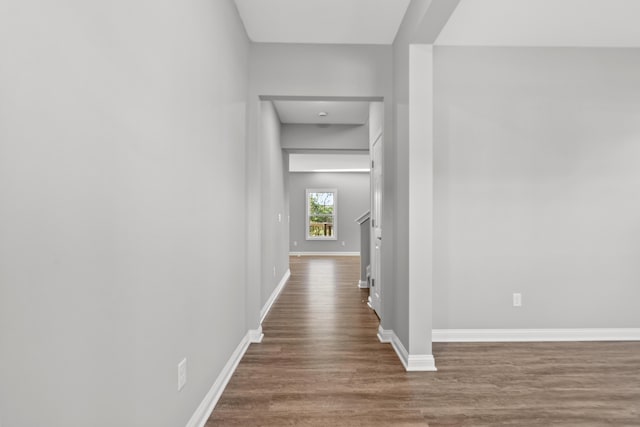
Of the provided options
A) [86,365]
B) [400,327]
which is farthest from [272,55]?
[86,365]

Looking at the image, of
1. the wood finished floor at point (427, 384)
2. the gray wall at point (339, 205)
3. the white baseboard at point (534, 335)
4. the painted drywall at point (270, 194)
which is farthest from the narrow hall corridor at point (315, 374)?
the gray wall at point (339, 205)

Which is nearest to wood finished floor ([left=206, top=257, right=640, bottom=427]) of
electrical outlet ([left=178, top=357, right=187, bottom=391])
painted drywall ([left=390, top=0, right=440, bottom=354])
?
painted drywall ([left=390, top=0, right=440, bottom=354])

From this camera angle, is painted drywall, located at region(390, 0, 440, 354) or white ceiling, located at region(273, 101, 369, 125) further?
white ceiling, located at region(273, 101, 369, 125)

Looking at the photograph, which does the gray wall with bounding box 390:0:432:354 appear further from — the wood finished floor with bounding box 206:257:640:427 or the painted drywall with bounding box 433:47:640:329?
the painted drywall with bounding box 433:47:640:329

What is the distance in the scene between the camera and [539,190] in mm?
3381

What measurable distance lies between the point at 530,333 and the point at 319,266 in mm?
5481

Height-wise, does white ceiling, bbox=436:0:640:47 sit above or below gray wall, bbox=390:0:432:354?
above

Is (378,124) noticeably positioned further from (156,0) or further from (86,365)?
(86,365)

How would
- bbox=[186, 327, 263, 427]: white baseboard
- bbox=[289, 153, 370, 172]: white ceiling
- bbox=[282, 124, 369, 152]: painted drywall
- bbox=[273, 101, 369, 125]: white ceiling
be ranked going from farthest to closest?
bbox=[289, 153, 370, 172]: white ceiling
bbox=[282, 124, 369, 152]: painted drywall
bbox=[273, 101, 369, 125]: white ceiling
bbox=[186, 327, 263, 427]: white baseboard

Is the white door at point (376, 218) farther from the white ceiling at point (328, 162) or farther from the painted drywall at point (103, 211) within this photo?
the white ceiling at point (328, 162)

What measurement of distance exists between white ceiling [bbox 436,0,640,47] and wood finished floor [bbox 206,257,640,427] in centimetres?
274

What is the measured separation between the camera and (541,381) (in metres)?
2.51

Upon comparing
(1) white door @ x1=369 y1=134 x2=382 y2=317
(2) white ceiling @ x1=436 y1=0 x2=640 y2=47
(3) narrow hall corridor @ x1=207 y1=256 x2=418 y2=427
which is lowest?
(3) narrow hall corridor @ x1=207 y1=256 x2=418 y2=427

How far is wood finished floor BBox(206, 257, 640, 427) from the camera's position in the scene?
207cm
